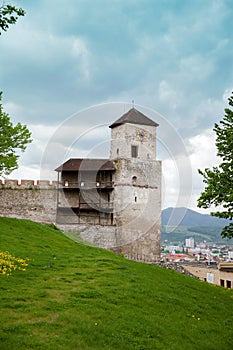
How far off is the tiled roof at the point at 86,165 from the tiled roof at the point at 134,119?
4.17 metres

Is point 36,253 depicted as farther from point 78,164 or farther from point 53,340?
point 78,164

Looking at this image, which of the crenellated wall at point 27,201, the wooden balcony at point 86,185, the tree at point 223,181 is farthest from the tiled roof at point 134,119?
the tree at point 223,181

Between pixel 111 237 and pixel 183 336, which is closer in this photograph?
pixel 183 336

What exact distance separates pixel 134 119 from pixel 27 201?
13.5 meters

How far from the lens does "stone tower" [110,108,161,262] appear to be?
133 ft

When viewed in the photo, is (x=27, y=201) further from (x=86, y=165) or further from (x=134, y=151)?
(x=134, y=151)

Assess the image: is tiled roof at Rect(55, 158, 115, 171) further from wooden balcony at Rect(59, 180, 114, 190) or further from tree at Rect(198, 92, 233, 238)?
tree at Rect(198, 92, 233, 238)

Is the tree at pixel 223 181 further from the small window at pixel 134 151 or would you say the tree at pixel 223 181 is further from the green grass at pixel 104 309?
the small window at pixel 134 151

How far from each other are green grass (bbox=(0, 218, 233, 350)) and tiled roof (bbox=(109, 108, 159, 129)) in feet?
80.9

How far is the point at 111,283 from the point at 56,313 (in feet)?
14.0

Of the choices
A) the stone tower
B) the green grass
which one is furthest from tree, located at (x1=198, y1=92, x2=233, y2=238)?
the stone tower

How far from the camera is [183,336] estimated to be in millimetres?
12047

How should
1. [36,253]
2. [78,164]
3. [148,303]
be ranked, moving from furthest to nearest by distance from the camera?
[78,164]
[36,253]
[148,303]

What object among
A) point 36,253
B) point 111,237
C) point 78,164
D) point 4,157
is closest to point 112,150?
point 78,164
